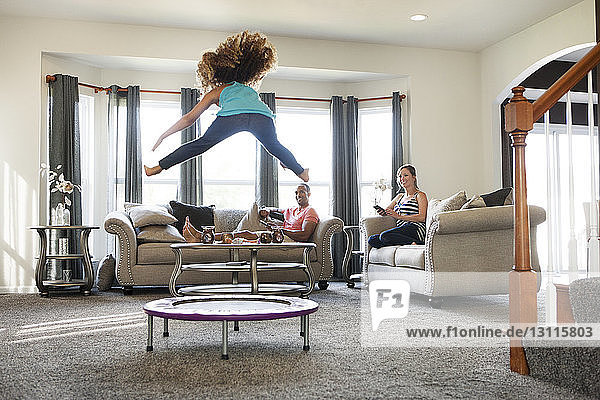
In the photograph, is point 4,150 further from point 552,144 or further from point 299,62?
point 552,144

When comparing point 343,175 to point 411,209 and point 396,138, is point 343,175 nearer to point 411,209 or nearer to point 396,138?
point 396,138

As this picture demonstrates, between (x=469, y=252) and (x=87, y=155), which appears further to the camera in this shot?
(x=87, y=155)

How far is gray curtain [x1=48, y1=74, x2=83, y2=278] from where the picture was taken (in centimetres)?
668

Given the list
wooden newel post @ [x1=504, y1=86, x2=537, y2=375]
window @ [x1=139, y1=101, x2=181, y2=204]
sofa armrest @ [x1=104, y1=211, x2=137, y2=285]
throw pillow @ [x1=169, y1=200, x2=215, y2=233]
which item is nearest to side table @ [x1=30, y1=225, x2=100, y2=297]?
sofa armrest @ [x1=104, y1=211, x2=137, y2=285]

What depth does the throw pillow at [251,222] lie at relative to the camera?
22.6ft

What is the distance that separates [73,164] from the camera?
22.2 ft

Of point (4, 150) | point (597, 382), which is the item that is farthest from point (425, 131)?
point (597, 382)

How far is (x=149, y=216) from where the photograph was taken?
638 centimetres

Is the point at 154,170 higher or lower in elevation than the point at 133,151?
lower

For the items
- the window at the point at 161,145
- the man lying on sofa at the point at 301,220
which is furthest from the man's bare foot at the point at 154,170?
the window at the point at 161,145

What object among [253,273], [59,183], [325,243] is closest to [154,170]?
[253,273]

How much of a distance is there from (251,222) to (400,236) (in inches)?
70.0

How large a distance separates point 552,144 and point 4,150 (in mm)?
6838

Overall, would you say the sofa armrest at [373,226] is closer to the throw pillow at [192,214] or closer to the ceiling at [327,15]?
the throw pillow at [192,214]
